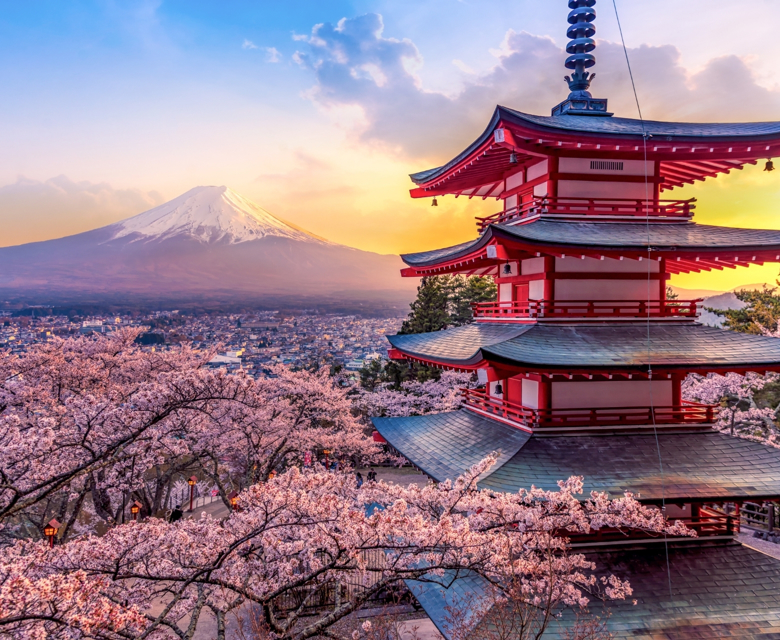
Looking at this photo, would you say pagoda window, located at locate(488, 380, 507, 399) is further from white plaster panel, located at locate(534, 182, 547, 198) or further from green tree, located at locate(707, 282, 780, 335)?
green tree, located at locate(707, 282, 780, 335)

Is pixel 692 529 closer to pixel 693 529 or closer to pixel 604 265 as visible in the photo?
pixel 693 529

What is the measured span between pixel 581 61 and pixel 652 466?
902cm

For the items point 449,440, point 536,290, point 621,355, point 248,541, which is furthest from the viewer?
point 449,440

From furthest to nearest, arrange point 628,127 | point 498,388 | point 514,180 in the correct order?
point 514,180 → point 498,388 → point 628,127

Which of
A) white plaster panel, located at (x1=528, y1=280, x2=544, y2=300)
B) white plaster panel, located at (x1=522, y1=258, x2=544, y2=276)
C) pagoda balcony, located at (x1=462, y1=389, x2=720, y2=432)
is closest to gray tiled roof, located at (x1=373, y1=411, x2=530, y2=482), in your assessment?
pagoda balcony, located at (x1=462, y1=389, x2=720, y2=432)

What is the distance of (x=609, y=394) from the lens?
904 cm

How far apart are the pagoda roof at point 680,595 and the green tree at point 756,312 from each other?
59.0 feet

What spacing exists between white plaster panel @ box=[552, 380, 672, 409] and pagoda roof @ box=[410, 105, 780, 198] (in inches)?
170

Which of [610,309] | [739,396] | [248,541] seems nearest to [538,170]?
[610,309]

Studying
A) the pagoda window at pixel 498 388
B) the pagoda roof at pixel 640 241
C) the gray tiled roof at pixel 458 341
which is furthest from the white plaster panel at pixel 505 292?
the pagoda window at pixel 498 388

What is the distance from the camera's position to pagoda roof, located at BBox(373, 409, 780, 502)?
729 cm

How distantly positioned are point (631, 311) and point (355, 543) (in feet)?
22.0

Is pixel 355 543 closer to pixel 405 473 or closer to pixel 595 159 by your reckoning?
pixel 595 159

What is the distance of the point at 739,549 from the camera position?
8070 millimetres
